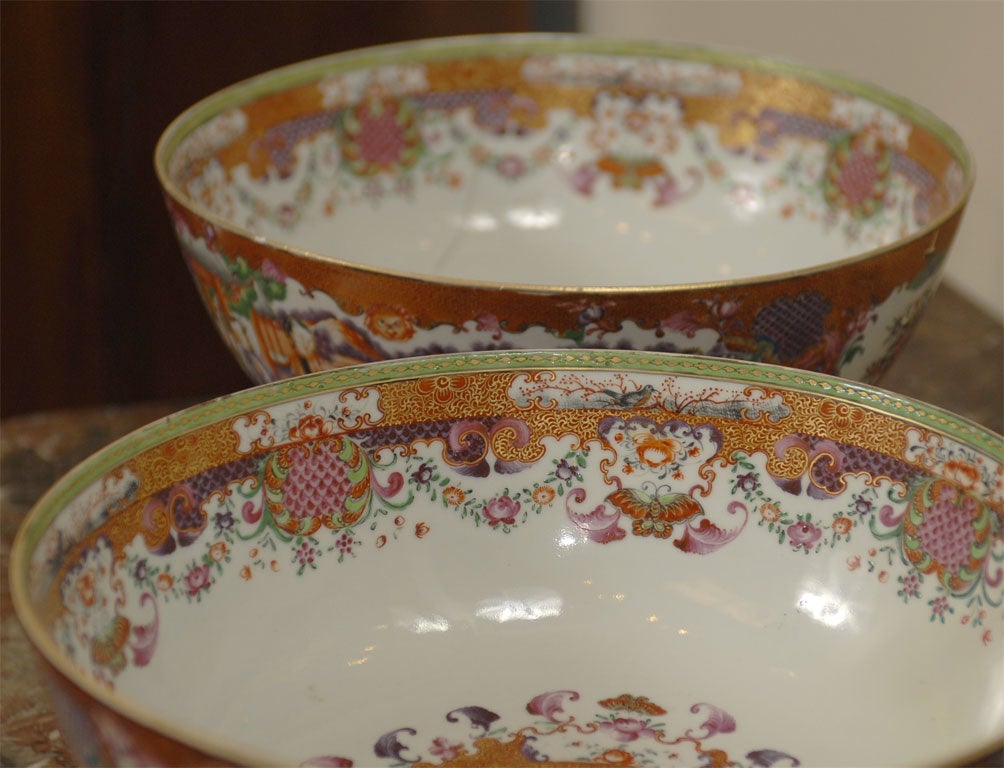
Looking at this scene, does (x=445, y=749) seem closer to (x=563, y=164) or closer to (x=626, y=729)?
(x=626, y=729)

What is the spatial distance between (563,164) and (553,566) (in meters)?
0.40

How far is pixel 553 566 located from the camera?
22.0 inches

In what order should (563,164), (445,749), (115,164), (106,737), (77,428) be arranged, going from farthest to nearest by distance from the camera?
(115,164) → (563,164) → (77,428) → (445,749) → (106,737)

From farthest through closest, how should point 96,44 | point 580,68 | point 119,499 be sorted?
point 96,44 → point 580,68 → point 119,499

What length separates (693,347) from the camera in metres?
0.53

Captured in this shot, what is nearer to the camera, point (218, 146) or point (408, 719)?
point (408, 719)

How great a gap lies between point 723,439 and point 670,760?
136 millimetres

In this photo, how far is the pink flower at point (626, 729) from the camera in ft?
1.61

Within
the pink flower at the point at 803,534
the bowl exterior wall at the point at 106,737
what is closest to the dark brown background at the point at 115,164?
the pink flower at the point at 803,534

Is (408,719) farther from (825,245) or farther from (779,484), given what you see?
(825,245)

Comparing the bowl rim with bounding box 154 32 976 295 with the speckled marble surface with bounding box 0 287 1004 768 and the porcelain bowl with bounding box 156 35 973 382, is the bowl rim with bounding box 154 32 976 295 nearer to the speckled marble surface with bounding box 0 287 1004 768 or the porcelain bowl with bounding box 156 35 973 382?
the porcelain bowl with bounding box 156 35 973 382

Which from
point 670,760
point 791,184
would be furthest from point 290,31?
point 670,760

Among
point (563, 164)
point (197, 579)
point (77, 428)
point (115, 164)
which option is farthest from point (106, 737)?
point (115, 164)

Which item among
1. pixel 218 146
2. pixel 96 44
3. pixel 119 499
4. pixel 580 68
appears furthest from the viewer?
pixel 96 44
